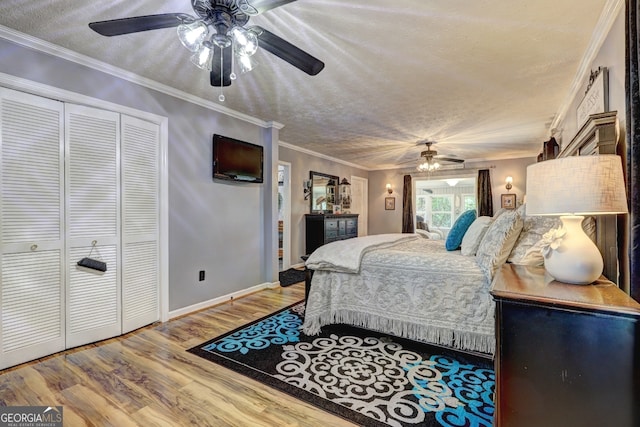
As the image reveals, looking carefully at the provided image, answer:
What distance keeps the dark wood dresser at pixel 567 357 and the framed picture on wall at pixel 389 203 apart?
21.9ft

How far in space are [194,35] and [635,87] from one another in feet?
6.86

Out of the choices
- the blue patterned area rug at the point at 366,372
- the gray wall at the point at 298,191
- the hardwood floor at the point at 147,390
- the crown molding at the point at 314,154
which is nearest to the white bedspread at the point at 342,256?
the blue patterned area rug at the point at 366,372

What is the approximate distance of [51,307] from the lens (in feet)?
7.47

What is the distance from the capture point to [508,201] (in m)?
6.48

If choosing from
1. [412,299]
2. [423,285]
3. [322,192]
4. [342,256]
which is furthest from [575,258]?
[322,192]

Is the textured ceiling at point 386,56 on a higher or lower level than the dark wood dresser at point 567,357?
higher

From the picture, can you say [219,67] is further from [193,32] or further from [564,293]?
[564,293]

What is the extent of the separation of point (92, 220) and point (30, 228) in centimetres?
39

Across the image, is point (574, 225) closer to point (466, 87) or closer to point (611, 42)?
point (611, 42)

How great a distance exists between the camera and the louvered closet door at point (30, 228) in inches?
81.7

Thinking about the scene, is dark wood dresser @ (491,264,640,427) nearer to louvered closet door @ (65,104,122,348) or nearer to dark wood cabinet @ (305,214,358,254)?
louvered closet door @ (65,104,122,348)

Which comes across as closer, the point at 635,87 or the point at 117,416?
the point at 635,87

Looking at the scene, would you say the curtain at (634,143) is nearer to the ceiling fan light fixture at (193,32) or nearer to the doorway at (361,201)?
the ceiling fan light fixture at (193,32)

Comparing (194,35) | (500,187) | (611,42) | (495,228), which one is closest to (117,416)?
(194,35)
